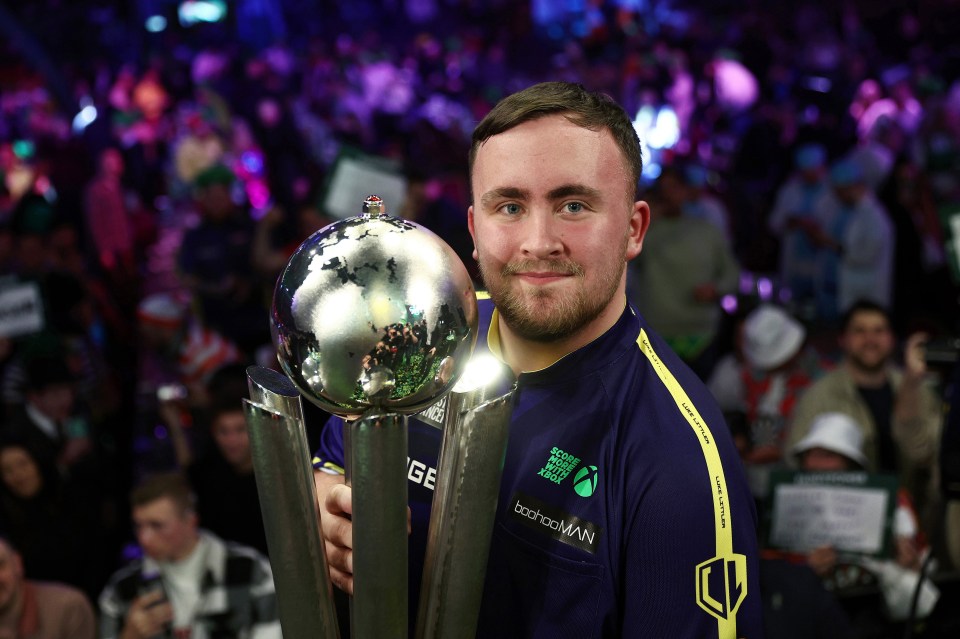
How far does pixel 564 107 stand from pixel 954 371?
101 inches

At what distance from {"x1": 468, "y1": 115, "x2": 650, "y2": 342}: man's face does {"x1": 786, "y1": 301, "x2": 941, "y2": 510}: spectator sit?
13.2 ft

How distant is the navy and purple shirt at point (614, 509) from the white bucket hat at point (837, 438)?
346 cm

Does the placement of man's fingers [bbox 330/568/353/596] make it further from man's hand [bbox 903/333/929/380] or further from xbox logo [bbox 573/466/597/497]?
man's hand [bbox 903/333/929/380]

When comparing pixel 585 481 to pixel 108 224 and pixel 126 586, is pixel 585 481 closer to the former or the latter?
pixel 126 586

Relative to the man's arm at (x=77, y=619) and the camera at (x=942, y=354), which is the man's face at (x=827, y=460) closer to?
the camera at (x=942, y=354)

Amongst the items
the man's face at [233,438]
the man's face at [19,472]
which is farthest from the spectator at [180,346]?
the man's face at [19,472]

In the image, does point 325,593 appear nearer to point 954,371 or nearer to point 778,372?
point 954,371

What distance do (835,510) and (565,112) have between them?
348cm

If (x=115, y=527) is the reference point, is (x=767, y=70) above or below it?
above

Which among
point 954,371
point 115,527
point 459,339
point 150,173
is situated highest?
point 150,173

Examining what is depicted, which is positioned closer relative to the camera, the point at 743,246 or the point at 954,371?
the point at 954,371

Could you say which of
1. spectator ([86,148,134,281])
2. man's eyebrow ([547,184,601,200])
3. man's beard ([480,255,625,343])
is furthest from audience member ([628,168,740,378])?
man's eyebrow ([547,184,601,200])

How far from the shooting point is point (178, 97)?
59.2 ft

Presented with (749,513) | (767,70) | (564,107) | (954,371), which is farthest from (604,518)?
(767,70)
